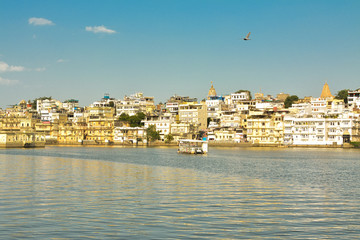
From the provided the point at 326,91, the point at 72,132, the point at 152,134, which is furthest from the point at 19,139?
the point at 326,91

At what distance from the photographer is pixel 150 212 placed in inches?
775

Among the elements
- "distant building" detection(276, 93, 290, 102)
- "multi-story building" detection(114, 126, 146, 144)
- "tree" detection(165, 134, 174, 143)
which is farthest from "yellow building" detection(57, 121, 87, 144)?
"distant building" detection(276, 93, 290, 102)

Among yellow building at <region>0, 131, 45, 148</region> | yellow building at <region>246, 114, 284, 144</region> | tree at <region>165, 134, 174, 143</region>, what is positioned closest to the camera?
yellow building at <region>0, 131, 45, 148</region>

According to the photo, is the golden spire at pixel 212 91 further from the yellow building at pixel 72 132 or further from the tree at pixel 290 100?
the yellow building at pixel 72 132

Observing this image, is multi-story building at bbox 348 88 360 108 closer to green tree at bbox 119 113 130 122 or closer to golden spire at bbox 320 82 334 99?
golden spire at bbox 320 82 334 99

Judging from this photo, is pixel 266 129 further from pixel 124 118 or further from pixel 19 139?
pixel 19 139

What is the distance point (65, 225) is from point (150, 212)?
12.3 feet

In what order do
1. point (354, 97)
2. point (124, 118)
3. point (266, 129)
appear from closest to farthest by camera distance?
point (266, 129) → point (354, 97) → point (124, 118)

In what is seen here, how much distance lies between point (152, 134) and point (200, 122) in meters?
12.9

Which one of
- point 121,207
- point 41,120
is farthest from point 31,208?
point 41,120

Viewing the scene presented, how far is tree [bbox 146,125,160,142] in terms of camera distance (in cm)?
11862

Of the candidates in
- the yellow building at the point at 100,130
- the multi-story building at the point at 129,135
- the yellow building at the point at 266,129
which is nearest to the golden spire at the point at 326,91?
the yellow building at the point at 266,129

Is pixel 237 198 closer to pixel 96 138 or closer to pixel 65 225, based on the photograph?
pixel 65 225

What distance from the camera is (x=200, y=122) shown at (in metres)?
124
